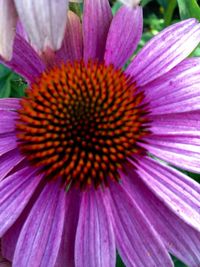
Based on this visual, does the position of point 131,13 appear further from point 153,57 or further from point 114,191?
point 114,191

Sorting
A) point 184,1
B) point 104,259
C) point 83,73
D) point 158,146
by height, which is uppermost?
point 184,1

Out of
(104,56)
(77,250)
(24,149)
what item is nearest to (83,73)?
(104,56)

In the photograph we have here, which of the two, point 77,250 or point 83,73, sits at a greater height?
point 83,73

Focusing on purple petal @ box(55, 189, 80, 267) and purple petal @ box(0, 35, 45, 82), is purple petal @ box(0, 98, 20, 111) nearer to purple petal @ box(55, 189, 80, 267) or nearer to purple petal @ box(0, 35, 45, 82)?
purple petal @ box(0, 35, 45, 82)

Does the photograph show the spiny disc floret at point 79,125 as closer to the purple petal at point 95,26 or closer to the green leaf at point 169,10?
the purple petal at point 95,26

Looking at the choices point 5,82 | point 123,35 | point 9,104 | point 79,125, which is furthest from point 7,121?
point 5,82

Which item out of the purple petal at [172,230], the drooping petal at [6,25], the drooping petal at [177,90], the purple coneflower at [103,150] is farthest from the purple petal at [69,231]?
the drooping petal at [6,25]

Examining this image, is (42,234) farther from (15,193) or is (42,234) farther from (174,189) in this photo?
(174,189)
